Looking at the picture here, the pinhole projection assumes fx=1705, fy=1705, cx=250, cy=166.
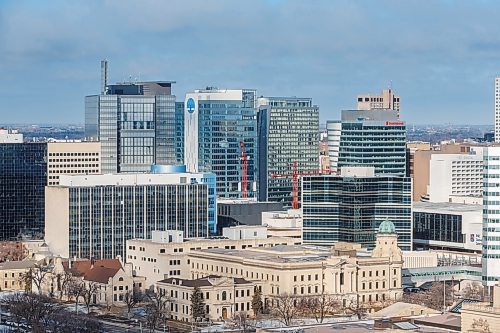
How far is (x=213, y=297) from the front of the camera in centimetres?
10006

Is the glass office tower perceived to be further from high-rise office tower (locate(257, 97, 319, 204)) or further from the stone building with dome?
the stone building with dome

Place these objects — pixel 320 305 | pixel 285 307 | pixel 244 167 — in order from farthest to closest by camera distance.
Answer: pixel 244 167
pixel 320 305
pixel 285 307

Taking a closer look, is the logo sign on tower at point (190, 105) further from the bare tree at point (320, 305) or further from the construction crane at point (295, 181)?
the bare tree at point (320, 305)

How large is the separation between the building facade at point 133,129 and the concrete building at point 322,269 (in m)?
46.5

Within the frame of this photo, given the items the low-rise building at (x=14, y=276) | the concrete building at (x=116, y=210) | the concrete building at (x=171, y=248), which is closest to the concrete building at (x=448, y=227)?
the concrete building at (x=171, y=248)

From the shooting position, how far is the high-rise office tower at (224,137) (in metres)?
157

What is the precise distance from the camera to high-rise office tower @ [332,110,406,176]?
142 meters

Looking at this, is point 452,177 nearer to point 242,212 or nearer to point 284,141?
point 284,141

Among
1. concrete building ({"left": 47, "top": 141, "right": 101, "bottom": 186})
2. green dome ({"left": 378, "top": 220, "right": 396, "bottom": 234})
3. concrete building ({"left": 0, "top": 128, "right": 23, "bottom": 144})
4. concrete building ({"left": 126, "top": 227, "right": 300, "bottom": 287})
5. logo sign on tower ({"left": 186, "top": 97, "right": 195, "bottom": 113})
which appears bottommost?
concrete building ({"left": 126, "top": 227, "right": 300, "bottom": 287})

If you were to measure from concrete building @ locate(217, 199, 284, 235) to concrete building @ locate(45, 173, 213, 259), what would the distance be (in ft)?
33.9

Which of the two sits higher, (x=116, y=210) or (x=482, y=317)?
(x=116, y=210)

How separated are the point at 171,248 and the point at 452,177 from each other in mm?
48784

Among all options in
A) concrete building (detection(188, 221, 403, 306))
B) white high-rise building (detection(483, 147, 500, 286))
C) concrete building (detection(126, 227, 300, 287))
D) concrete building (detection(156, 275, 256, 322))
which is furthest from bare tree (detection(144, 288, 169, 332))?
white high-rise building (detection(483, 147, 500, 286))

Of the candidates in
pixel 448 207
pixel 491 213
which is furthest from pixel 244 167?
pixel 491 213
